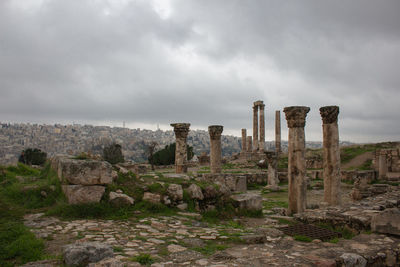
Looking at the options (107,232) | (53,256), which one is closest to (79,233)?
(107,232)

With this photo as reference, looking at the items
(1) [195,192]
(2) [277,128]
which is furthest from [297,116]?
(2) [277,128]

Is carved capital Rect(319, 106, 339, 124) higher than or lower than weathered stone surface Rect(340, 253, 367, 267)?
higher

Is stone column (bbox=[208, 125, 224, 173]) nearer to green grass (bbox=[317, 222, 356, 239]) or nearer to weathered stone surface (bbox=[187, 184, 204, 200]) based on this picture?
weathered stone surface (bbox=[187, 184, 204, 200])

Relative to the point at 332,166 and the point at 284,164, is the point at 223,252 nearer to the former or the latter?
the point at 332,166

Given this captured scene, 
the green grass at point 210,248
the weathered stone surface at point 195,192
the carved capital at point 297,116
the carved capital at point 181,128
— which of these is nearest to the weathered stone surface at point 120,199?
the weathered stone surface at point 195,192

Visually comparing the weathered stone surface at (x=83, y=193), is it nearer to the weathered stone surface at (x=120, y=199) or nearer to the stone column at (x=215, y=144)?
the weathered stone surface at (x=120, y=199)

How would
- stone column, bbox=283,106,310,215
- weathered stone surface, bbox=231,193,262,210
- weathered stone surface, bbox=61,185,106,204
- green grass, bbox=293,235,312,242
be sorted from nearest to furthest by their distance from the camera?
green grass, bbox=293,235,312,242 → weathered stone surface, bbox=61,185,106,204 → weathered stone surface, bbox=231,193,262,210 → stone column, bbox=283,106,310,215

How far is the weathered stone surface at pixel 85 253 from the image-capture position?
3.95 m

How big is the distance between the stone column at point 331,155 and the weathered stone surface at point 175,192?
5819 millimetres

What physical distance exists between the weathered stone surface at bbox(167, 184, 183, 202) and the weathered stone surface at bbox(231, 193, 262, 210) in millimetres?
1841

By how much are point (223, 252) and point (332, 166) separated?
7449 millimetres

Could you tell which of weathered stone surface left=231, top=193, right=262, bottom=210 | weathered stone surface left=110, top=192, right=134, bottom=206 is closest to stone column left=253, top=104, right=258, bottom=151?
weathered stone surface left=231, top=193, right=262, bottom=210

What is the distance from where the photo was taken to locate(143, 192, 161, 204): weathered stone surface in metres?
7.68

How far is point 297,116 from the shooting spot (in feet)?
33.3
